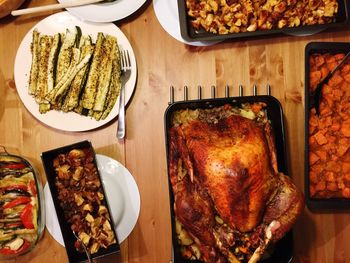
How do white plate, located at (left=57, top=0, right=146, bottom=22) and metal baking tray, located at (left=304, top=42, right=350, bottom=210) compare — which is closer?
metal baking tray, located at (left=304, top=42, right=350, bottom=210)

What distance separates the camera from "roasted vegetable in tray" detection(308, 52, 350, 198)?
1.35 metres

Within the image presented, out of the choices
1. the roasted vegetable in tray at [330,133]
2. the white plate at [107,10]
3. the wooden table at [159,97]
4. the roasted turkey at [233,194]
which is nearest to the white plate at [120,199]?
the wooden table at [159,97]

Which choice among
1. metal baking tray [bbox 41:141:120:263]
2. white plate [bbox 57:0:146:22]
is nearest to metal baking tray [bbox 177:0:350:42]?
white plate [bbox 57:0:146:22]

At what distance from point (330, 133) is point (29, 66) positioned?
3.58 ft

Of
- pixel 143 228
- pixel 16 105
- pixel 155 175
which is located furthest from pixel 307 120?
pixel 16 105

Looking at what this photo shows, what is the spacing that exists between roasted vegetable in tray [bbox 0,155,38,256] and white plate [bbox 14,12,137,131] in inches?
7.5

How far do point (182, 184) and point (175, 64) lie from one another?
1.55ft

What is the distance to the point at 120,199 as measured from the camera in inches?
56.7

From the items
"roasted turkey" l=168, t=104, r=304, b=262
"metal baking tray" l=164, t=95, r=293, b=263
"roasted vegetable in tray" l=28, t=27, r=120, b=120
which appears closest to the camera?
"roasted turkey" l=168, t=104, r=304, b=262

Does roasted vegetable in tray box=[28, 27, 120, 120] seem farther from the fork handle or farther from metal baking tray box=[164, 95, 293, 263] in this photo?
metal baking tray box=[164, 95, 293, 263]

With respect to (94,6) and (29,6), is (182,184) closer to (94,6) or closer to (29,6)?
(94,6)

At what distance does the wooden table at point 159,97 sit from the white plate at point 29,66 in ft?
0.14

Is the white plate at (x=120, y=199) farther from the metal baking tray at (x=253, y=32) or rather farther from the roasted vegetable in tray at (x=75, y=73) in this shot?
the metal baking tray at (x=253, y=32)

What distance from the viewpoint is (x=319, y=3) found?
1.38m
